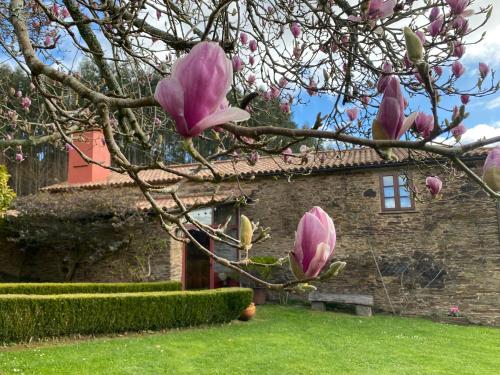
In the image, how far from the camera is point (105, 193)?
1151 cm

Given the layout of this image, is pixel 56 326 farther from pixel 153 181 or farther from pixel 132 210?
pixel 153 181

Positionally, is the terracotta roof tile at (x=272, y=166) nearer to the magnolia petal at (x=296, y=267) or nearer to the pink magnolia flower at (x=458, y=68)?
the pink magnolia flower at (x=458, y=68)

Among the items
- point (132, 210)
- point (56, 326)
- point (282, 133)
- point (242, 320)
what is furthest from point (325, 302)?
point (282, 133)

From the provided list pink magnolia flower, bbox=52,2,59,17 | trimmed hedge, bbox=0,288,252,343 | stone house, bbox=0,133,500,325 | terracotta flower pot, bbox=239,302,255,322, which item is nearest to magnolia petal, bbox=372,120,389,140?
pink magnolia flower, bbox=52,2,59,17

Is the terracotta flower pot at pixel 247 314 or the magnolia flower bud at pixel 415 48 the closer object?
the magnolia flower bud at pixel 415 48

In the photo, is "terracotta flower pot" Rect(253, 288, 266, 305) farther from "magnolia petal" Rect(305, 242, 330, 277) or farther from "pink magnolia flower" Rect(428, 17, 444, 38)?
"magnolia petal" Rect(305, 242, 330, 277)

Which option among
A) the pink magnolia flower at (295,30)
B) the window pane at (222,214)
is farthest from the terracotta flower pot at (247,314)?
the pink magnolia flower at (295,30)

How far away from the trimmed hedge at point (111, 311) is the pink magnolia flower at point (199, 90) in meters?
6.91

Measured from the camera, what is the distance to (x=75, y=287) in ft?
30.2

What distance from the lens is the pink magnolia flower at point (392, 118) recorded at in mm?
831

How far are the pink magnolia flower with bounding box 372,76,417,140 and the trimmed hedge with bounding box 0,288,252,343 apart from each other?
700cm

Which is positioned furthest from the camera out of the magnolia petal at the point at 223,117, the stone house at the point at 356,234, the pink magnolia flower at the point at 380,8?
the stone house at the point at 356,234

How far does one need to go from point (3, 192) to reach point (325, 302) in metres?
8.56

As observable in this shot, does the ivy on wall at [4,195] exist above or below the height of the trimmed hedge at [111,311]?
above
